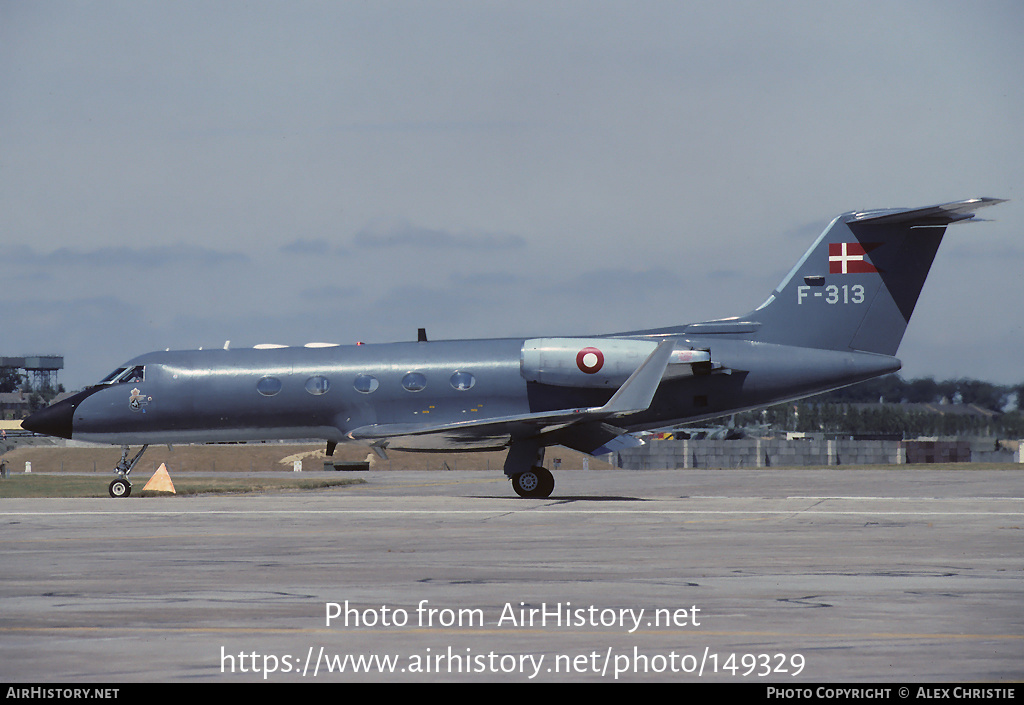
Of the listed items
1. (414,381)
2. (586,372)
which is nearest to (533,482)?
(586,372)

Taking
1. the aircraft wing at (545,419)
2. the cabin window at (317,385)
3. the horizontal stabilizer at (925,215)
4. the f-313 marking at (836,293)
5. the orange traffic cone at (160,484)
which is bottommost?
the orange traffic cone at (160,484)

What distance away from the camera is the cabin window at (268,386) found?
27141mm

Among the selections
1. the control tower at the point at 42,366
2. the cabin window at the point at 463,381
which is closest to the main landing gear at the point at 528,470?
the cabin window at the point at 463,381

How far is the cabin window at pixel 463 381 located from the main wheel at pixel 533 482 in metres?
2.36

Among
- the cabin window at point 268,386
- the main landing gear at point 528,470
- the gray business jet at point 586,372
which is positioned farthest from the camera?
the cabin window at point 268,386

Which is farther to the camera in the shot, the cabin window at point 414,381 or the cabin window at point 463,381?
the cabin window at point 414,381

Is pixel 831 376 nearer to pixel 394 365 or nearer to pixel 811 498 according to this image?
pixel 811 498

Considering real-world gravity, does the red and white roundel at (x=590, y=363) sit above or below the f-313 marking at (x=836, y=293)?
below

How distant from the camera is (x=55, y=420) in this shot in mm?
28453

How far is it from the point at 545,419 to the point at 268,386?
722cm

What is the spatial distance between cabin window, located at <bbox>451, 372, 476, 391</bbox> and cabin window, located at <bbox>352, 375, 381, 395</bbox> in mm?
1852

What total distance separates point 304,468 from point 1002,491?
46.7 meters

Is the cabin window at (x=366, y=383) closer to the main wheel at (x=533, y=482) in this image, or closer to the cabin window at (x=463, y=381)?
the cabin window at (x=463, y=381)
